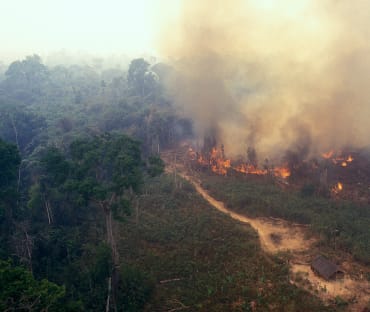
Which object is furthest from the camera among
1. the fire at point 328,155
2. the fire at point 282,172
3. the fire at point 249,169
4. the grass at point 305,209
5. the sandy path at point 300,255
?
the fire at point 328,155

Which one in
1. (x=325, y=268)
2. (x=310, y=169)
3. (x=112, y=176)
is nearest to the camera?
(x=325, y=268)

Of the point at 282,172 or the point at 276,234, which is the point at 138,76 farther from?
the point at 276,234

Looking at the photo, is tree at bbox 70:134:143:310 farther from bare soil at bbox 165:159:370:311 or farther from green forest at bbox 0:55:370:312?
bare soil at bbox 165:159:370:311

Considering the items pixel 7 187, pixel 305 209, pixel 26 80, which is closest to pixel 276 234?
pixel 305 209

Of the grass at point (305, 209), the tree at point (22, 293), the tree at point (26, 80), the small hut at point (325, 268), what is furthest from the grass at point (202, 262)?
the tree at point (26, 80)

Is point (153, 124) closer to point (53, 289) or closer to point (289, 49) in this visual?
point (289, 49)

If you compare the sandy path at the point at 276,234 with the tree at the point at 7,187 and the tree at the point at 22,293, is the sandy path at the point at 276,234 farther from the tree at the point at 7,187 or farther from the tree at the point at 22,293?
the tree at the point at 7,187

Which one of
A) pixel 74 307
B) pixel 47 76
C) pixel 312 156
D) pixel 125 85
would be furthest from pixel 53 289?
pixel 47 76

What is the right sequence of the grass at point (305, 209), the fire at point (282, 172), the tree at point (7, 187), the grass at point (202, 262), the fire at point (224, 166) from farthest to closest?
1. the fire at point (224, 166)
2. the fire at point (282, 172)
3. the tree at point (7, 187)
4. the grass at point (305, 209)
5. the grass at point (202, 262)

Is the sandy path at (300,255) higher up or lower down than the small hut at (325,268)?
lower down
